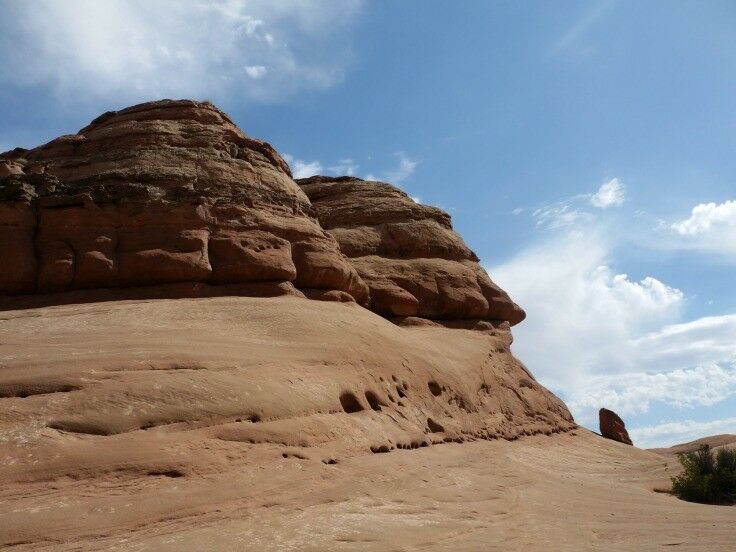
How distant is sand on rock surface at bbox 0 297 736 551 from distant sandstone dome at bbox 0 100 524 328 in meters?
1.56

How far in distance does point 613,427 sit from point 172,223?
26106 millimetres

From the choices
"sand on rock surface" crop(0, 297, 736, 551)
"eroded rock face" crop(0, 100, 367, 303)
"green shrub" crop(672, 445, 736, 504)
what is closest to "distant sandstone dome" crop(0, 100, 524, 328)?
"eroded rock face" crop(0, 100, 367, 303)

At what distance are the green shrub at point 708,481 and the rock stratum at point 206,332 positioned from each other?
5150mm

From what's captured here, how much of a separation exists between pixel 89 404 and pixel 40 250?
10027mm

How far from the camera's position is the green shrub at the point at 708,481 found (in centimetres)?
1397

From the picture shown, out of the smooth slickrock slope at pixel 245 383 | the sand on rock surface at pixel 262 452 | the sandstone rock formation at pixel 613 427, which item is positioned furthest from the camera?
the sandstone rock formation at pixel 613 427

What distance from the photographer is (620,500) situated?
12.0 metres

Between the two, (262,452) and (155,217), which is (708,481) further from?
(155,217)

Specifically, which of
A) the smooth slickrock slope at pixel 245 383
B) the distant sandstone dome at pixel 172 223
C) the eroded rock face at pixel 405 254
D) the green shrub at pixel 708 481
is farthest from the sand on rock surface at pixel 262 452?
the eroded rock face at pixel 405 254

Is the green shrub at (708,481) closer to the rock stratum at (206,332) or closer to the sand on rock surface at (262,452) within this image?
the sand on rock surface at (262,452)

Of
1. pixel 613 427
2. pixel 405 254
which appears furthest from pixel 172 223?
pixel 613 427

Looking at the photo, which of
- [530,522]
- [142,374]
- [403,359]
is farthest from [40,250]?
[530,522]

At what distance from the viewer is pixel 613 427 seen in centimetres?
3366

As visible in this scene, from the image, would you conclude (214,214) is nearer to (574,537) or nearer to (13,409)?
(13,409)
